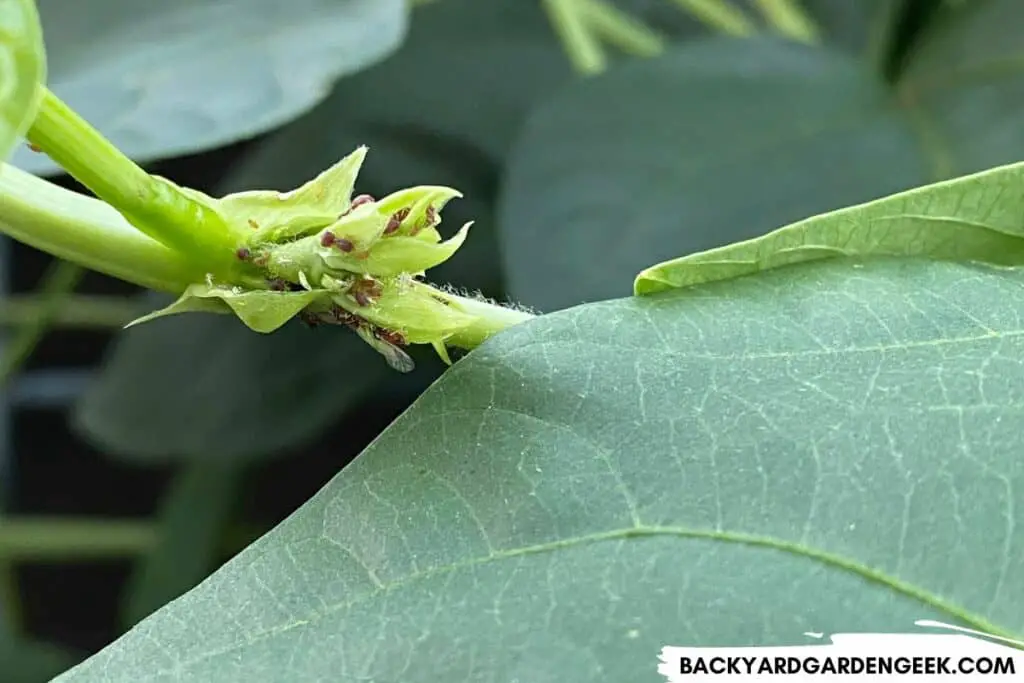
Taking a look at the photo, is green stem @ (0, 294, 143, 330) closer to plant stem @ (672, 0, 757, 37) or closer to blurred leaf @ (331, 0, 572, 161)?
blurred leaf @ (331, 0, 572, 161)

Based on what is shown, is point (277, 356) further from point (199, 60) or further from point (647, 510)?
point (647, 510)

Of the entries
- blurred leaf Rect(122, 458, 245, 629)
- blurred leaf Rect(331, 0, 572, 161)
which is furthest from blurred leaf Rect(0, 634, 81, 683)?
blurred leaf Rect(331, 0, 572, 161)

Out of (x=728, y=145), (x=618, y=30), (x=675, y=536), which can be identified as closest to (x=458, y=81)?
(x=618, y=30)

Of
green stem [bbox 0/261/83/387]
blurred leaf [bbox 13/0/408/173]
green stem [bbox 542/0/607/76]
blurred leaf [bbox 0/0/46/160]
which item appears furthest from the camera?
green stem [bbox 0/261/83/387]

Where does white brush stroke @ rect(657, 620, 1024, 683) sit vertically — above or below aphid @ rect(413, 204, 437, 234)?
below

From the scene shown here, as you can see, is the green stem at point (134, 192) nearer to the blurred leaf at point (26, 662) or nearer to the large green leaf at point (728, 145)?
the large green leaf at point (728, 145)

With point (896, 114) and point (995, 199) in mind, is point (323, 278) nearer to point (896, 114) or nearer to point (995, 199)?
point (995, 199)

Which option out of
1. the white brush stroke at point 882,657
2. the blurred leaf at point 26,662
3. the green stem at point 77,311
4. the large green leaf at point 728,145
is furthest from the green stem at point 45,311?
the white brush stroke at point 882,657

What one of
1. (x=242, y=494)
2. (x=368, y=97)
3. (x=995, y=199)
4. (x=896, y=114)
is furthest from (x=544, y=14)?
(x=995, y=199)
